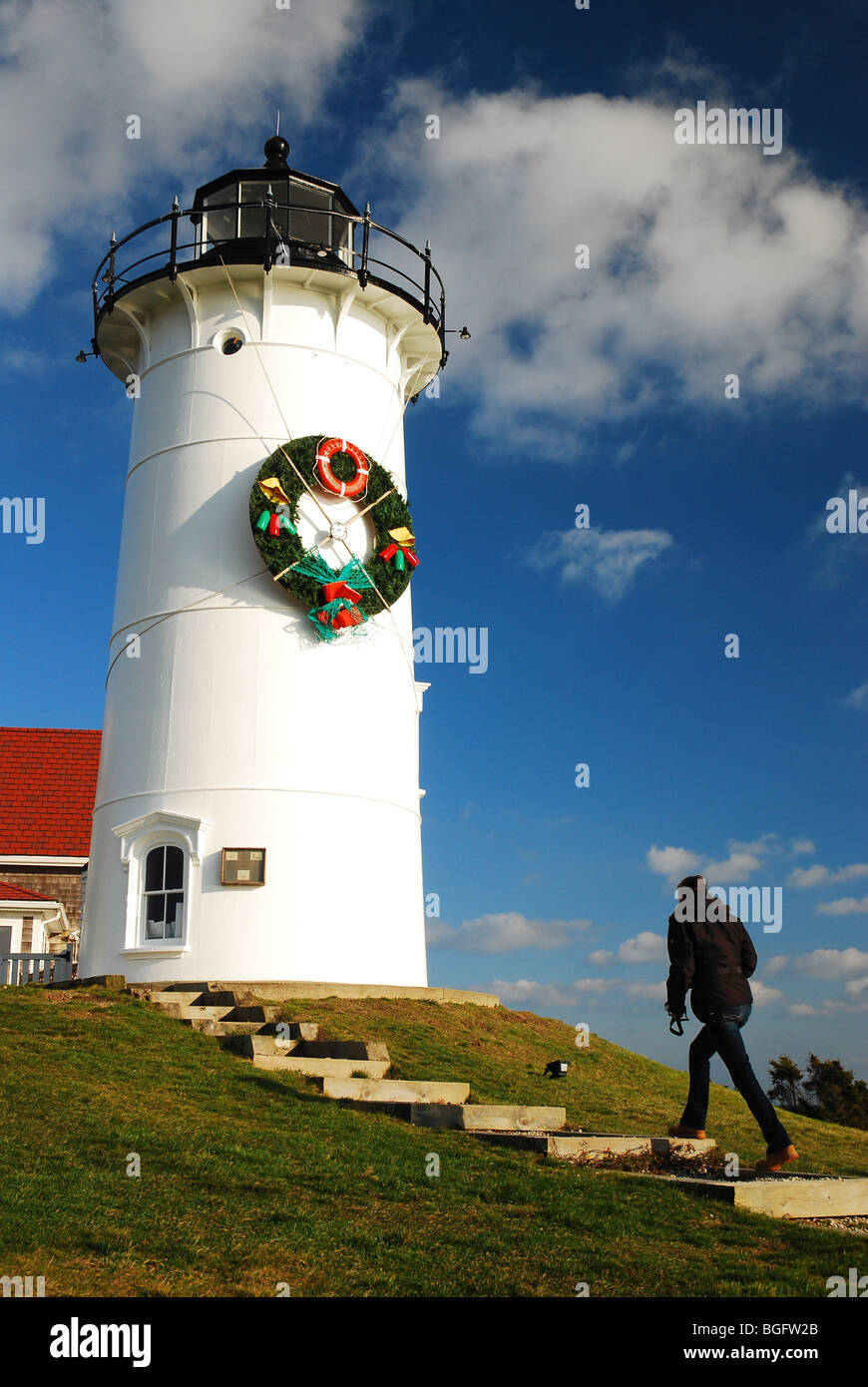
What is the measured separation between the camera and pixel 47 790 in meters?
30.8

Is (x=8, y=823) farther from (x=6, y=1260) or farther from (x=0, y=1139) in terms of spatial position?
(x=6, y=1260)

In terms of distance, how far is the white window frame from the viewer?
20.2 metres

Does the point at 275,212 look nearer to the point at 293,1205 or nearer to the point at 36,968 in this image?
the point at 36,968

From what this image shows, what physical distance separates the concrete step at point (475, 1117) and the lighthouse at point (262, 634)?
8866 millimetres

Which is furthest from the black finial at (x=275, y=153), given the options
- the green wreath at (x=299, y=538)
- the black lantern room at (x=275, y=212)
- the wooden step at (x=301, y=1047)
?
the wooden step at (x=301, y=1047)

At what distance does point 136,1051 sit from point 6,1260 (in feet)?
23.5

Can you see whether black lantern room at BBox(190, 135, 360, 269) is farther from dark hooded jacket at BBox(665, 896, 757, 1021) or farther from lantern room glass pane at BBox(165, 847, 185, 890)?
dark hooded jacket at BBox(665, 896, 757, 1021)

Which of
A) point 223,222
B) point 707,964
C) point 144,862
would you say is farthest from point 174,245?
point 707,964

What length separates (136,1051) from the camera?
1336 cm

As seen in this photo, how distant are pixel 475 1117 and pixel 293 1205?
3545mm

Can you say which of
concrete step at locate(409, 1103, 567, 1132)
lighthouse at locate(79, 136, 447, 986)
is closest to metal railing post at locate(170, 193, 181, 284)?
lighthouse at locate(79, 136, 447, 986)

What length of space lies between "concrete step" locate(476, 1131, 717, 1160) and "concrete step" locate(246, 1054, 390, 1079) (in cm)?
350

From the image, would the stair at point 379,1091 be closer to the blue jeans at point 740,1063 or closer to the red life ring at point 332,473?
the blue jeans at point 740,1063

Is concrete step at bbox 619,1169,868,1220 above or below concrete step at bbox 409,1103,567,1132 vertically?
below
